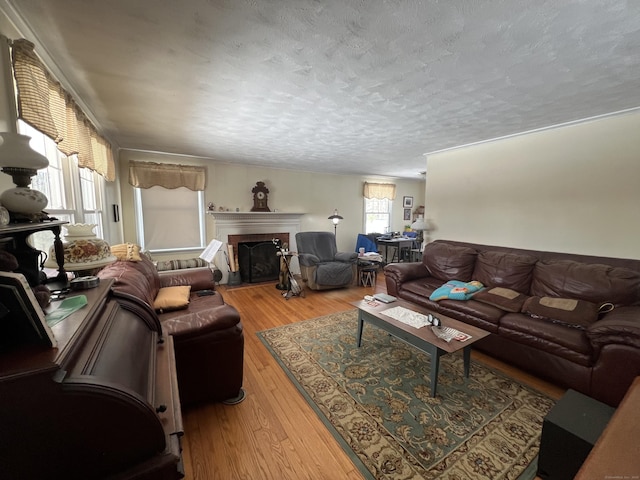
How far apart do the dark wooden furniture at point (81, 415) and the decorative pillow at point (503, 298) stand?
9.17 feet

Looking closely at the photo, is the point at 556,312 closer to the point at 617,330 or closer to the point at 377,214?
the point at 617,330

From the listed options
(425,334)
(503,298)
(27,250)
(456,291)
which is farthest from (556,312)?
(27,250)

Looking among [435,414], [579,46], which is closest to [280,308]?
[435,414]

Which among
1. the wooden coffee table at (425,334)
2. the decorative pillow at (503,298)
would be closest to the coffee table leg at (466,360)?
the wooden coffee table at (425,334)

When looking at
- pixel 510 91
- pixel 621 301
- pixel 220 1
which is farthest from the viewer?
pixel 621 301

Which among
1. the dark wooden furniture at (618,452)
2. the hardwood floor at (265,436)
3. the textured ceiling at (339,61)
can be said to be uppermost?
the textured ceiling at (339,61)

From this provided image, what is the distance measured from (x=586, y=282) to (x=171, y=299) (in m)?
3.84

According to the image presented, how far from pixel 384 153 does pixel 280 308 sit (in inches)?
111

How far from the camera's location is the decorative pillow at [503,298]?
2.49 m

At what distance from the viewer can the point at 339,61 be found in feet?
5.22

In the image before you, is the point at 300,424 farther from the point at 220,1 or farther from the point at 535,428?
the point at 220,1

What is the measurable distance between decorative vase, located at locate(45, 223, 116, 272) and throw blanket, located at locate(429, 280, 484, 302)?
295cm

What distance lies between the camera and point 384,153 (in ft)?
13.4

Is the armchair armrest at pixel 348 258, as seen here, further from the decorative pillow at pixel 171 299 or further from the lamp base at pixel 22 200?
the lamp base at pixel 22 200
